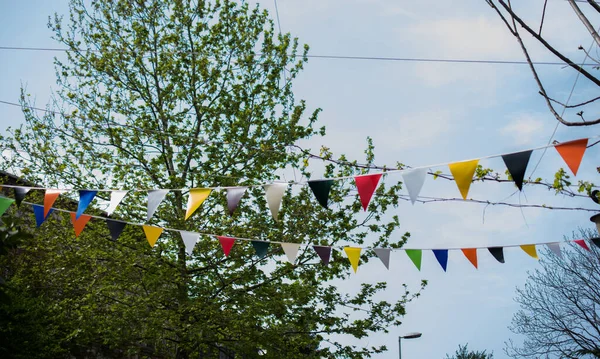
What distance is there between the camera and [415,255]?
715 cm

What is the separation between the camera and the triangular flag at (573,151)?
4.61 metres

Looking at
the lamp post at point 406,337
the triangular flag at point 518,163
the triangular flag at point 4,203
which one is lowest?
the triangular flag at point 518,163

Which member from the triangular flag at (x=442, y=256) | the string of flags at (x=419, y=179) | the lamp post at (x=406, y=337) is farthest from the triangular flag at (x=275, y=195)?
the lamp post at (x=406, y=337)

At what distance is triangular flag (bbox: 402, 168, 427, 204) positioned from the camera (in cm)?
521

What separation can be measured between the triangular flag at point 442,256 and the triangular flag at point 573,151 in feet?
9.01

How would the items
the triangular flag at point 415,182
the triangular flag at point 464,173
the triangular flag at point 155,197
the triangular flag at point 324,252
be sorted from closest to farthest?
the triangular flag at point 464,173, the triangular flag at point 415,182, the triangular flag at point 155,197, the triangular flag at point 324,252

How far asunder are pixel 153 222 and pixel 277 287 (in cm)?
319

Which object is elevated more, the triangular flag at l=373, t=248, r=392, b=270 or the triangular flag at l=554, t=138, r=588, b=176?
the triangular flag at l=373, t=248, r=392, b=270

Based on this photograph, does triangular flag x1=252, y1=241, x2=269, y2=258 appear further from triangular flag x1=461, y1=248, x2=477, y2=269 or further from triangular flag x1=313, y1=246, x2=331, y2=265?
triangular flag x1=461, y1=248, x2=477, y2=269

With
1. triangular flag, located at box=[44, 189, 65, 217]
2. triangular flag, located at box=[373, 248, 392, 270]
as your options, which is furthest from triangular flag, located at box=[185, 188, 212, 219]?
triangular flag, located at box=[373, 248, 392, 270]

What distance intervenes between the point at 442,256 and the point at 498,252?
697 millimetres

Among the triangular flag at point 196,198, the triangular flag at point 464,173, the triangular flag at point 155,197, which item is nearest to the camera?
the triangular flag at point 464,173

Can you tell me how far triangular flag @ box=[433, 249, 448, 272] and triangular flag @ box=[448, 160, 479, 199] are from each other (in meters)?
Answer: 2.27

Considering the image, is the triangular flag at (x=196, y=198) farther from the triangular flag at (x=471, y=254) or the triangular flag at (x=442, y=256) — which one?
the triangular flag at (x=471, y=254)
